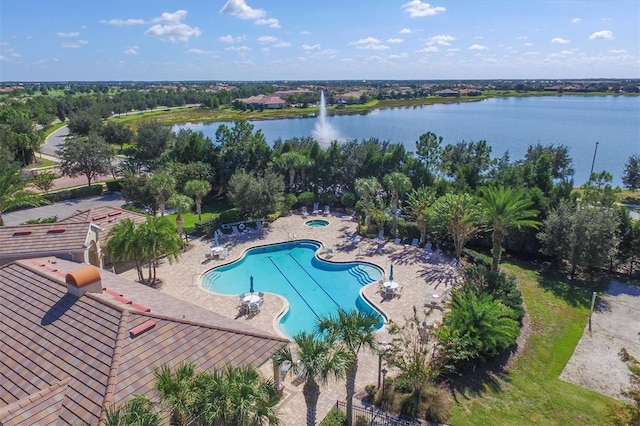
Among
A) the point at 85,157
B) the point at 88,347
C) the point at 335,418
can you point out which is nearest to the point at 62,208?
the point at 85,157

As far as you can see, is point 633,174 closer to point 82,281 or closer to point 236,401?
point 236,401

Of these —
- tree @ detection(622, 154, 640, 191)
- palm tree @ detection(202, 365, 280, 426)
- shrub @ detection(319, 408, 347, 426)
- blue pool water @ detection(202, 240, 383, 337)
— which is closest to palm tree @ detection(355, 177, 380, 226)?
blue pool water @ detection(202, 240, 383, 337)

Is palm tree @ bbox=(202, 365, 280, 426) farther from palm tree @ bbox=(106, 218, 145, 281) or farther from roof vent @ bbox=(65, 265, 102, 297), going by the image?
palm tree @ bbox=(106, 218, 145, 281)

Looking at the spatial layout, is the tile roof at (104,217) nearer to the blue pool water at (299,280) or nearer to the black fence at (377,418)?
the blue pool water at (299,280)

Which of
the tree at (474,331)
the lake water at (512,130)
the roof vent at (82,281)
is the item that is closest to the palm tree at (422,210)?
the tree at (474,331)

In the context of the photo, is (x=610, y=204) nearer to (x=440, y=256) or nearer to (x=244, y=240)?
(x=440, y=256)

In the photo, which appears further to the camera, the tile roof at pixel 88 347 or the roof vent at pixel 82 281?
the roof vent at pixel 82 281
